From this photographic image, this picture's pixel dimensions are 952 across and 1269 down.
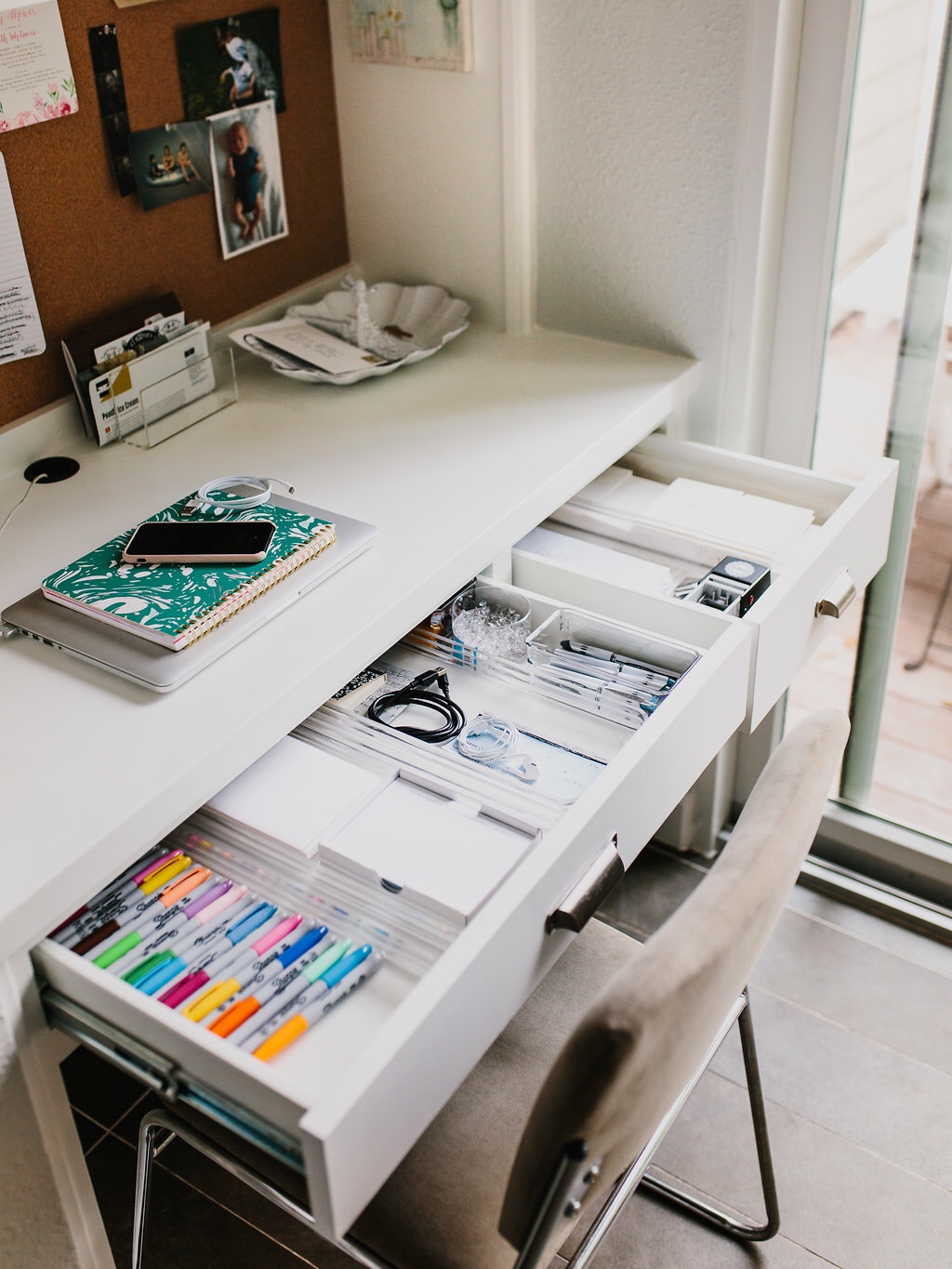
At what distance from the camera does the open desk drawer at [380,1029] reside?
0.80 meters

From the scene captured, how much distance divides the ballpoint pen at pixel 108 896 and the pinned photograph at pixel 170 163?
84cm

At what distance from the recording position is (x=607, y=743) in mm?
1175

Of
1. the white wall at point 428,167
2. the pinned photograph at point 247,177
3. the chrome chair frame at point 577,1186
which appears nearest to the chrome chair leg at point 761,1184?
the chrome chair frame at point 577,1186

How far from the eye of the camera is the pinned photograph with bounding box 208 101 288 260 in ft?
5.04

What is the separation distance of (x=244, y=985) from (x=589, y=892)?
287 mm

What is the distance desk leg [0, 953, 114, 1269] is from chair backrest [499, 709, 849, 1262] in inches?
15.6

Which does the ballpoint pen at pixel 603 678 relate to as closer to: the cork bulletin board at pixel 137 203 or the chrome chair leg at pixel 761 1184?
the chrome chair leg at pixel 761 1184

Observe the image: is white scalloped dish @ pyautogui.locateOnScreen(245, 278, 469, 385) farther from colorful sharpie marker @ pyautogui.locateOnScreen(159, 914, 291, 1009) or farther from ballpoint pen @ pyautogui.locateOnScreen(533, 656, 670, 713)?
colorful sharpie marker @ pyautogui.locateOnScreen(159, 914, 291, 1009)

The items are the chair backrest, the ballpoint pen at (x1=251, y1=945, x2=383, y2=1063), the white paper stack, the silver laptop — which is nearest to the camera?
the chair backrest

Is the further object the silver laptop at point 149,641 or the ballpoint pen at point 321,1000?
the silver laptop at point 149,641

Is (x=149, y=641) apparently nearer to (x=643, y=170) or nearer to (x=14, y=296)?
(x=14, y=296)

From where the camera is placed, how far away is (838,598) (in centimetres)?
133

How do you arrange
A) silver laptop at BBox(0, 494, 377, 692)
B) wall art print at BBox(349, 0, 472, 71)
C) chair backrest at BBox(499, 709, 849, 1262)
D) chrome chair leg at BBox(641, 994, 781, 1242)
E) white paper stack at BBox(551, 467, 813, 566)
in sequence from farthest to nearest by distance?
1. wall art print at BBox(349, 0, 472, 71)
2. white paper stack at BBox(551, 467, 813, 566)
3. chrome chair leg at BBox(641, 994, 781, 1242)
4. silver laptop at BBox(0, 494, 377, 692)
5. chair backrest at BBox(499, 709, 849, 1262)

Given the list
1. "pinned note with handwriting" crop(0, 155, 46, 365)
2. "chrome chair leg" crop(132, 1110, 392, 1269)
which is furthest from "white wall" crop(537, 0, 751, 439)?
"chrome chair leg" crop(132, 1110, 392, 1269)
